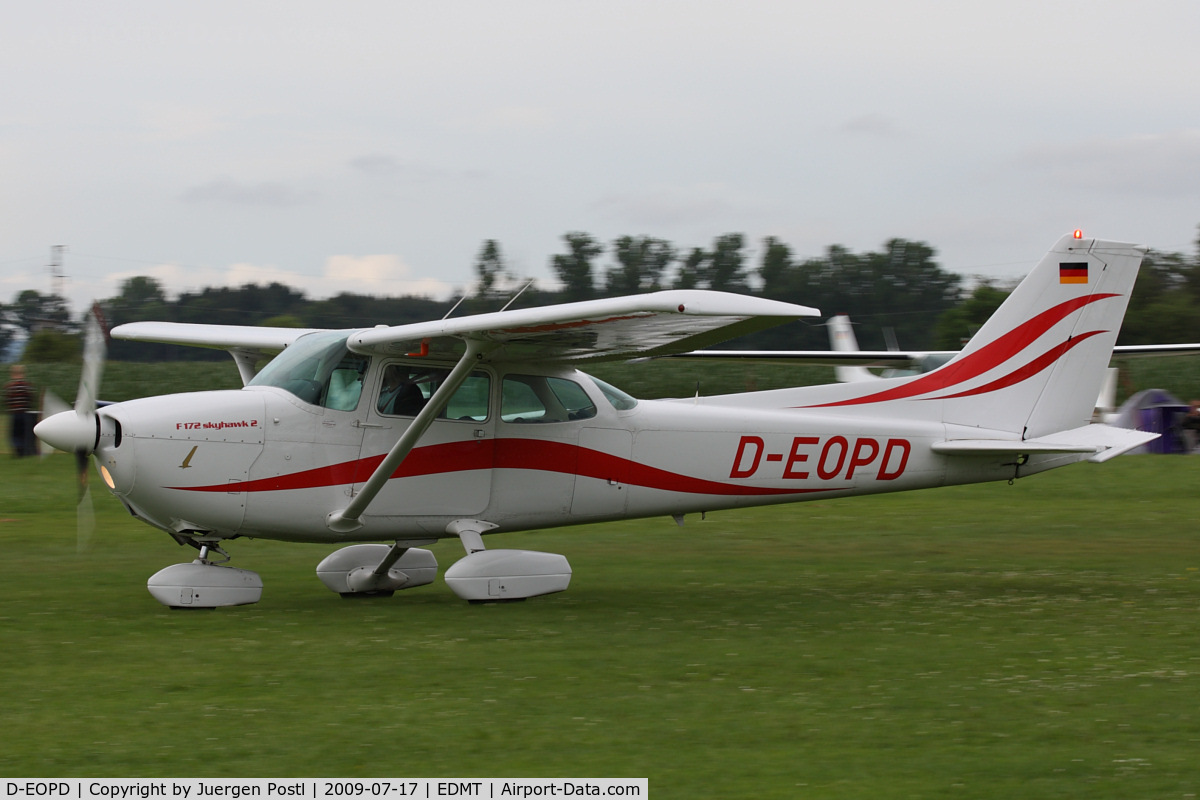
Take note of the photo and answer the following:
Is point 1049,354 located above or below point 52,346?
Result: above

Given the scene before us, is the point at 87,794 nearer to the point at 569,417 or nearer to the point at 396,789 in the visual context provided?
the point at 396,789

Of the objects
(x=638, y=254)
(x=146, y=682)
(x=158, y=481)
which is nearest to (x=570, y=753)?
(x=146, y=682)

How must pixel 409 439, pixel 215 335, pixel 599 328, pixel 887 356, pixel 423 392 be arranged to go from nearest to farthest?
pixel 599 328 → pixel 409 439 → pixel 423 392 → pixel 215 335 → pixel 887 356

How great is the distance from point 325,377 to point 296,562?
3.77 m

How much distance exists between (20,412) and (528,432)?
47.1 feet

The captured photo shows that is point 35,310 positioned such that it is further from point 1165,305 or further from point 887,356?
point 1165,305

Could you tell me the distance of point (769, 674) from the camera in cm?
661

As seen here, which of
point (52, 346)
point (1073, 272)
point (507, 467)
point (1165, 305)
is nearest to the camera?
point (507, 467)

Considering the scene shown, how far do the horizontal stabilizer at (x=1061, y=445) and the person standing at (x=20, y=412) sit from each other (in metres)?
16.0

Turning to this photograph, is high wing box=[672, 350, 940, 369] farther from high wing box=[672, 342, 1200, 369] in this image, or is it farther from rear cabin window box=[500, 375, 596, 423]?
rear cabin window box=[500, 375, 596, 423]

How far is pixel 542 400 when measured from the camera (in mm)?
9461

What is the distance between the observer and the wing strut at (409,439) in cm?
842

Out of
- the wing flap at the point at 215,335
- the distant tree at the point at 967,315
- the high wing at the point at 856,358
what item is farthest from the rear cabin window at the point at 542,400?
the distant tree at the point at 967,315
